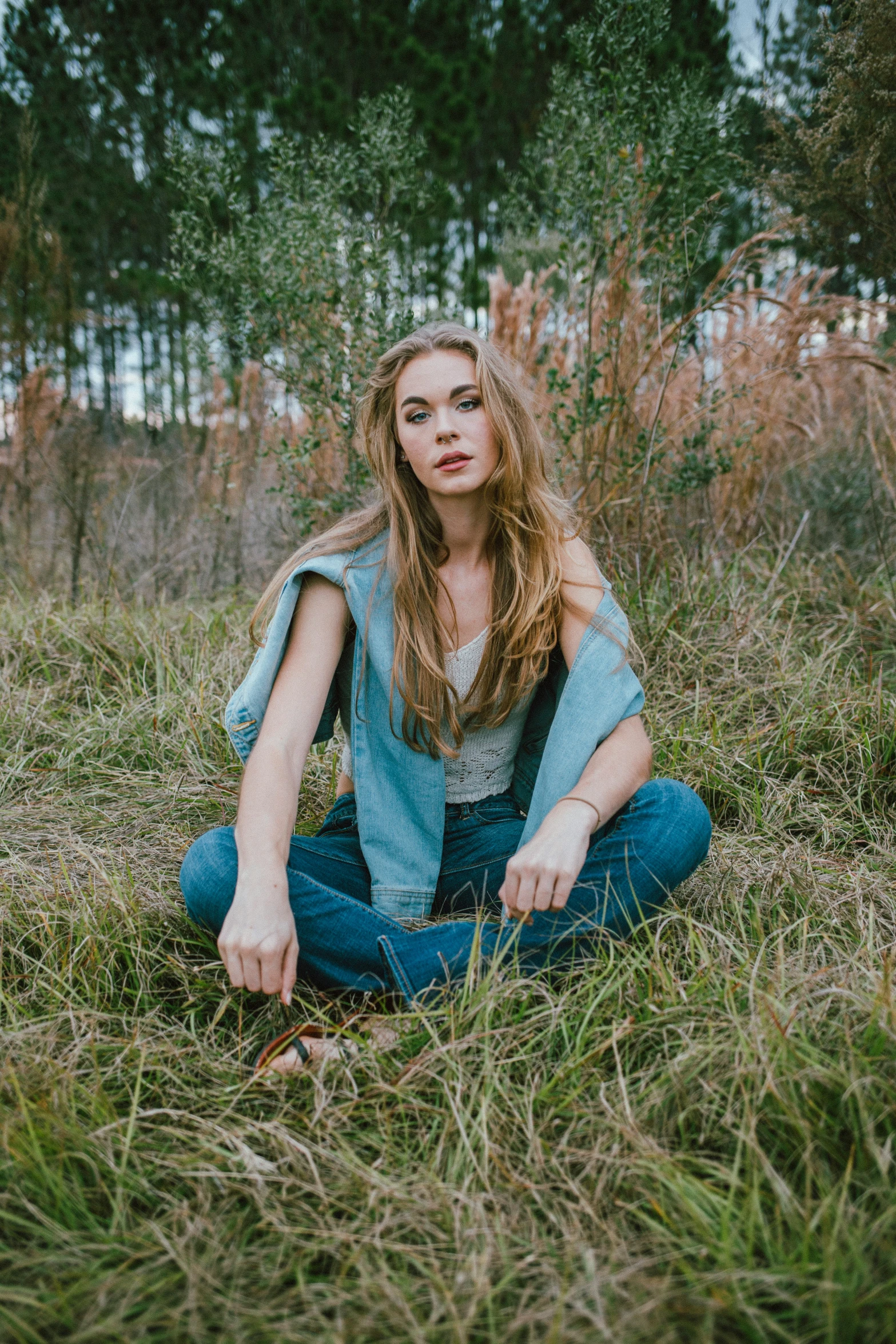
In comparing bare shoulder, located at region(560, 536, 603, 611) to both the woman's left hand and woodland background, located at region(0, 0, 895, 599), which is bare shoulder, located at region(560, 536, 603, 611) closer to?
the woman's left hand

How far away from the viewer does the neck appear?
1655 millimetres

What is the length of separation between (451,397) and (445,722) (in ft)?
1.90

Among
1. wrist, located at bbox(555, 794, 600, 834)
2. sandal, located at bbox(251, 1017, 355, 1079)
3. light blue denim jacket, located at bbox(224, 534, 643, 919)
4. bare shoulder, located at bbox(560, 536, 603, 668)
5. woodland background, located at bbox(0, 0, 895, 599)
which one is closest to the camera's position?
sandal, located at bbox(251, 1017, 355, 1079)

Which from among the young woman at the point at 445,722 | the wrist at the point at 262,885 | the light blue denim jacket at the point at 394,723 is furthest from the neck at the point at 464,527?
the wrist at the point at 262,885

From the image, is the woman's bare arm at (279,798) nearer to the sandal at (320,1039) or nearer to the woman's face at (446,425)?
the sandal at (320,1039)

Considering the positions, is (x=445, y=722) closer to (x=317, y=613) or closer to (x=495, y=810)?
(x=495, y=810)

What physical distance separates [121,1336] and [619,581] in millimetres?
2228

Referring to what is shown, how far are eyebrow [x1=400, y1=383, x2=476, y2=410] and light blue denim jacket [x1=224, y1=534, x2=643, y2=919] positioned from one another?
247mm

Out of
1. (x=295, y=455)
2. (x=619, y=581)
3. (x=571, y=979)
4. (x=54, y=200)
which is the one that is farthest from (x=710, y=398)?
(x=54, y=200)

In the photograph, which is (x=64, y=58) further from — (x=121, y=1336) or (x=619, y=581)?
(x=121, y=1336)

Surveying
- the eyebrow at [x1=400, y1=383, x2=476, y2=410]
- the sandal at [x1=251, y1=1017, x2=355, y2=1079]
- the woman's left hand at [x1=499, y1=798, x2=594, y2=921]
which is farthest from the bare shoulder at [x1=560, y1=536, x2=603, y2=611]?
the sandal at [x1=251, y1=1017, x2=355, y2=1079]

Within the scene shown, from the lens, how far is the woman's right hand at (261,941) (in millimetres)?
1200

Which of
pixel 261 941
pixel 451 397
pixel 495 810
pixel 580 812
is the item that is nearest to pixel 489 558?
pixel 451 397

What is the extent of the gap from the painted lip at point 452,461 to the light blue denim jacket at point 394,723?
0.18 meters
